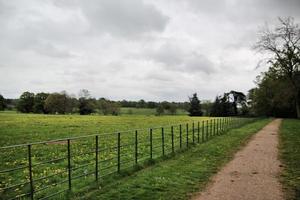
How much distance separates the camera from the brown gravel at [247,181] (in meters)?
8.84

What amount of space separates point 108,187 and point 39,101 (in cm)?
11793

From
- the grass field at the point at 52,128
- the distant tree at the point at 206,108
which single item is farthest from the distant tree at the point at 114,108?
the grass field at the point at 52,128

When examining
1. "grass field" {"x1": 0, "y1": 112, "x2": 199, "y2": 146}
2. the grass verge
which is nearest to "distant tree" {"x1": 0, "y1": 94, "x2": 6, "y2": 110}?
"grass field" {"x1": 0, "y1": 112, "x2": 199, "y2": 146}

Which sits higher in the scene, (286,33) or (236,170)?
(286,33)

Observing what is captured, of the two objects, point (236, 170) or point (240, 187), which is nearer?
point (240, 187)

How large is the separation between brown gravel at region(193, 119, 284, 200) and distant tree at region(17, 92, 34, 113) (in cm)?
11528

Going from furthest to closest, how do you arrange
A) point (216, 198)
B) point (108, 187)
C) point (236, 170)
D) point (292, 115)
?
point (292, 115)
point (236, 170)
point (108, 187)
point (216, 198)

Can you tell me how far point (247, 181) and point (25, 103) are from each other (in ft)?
392

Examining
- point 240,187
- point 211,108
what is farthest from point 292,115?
point 240,187

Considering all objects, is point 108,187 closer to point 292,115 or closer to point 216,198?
point 216,198

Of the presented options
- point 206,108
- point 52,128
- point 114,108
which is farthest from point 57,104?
point 52,128

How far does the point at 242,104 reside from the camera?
126m

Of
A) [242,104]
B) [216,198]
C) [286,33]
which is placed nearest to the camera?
[216,198]

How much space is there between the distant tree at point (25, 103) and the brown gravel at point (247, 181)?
115m
